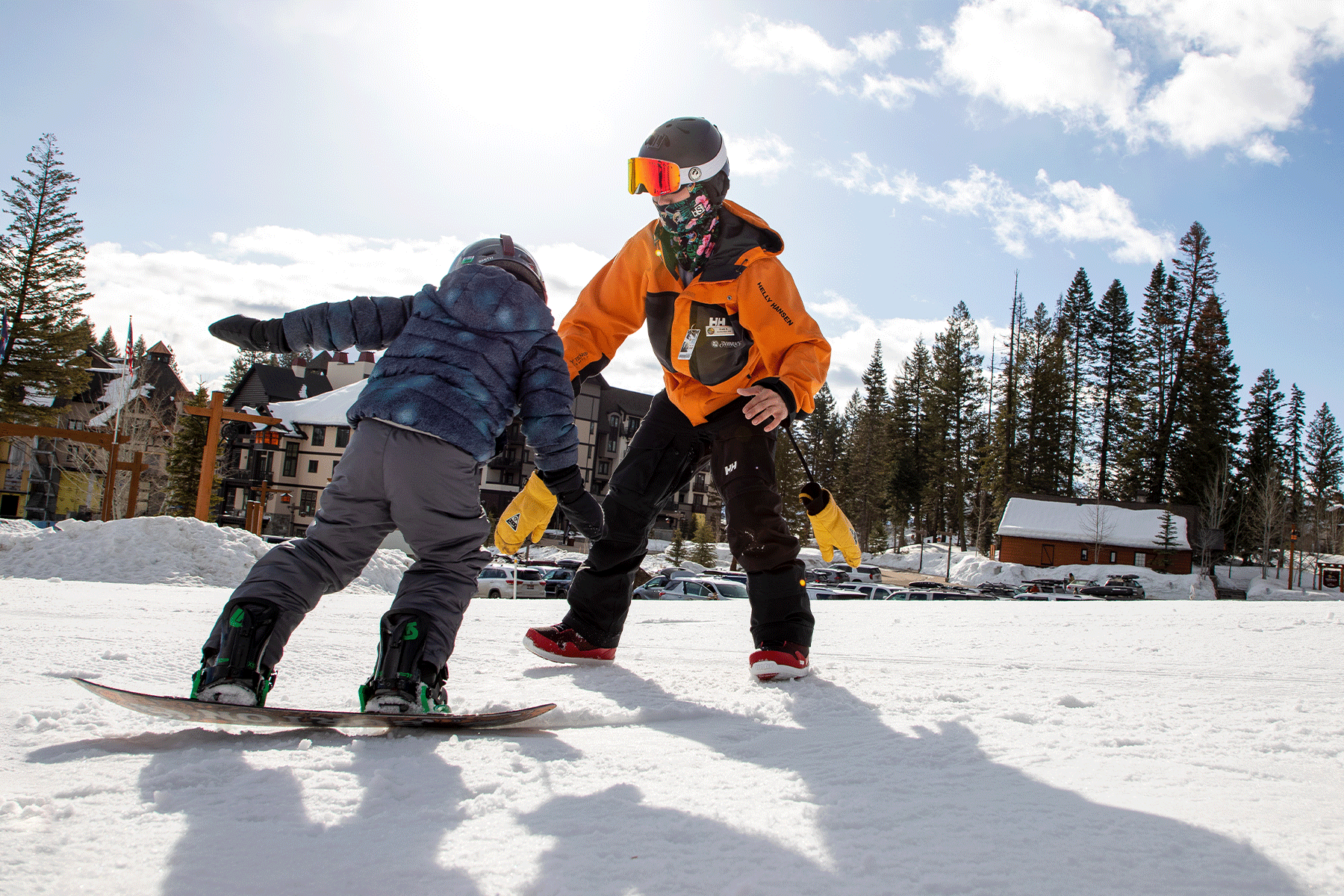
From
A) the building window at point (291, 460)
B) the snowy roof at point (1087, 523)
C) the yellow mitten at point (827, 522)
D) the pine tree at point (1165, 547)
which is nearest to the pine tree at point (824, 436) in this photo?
the snowy roof at point (1087, 523)

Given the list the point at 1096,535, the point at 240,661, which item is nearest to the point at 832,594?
the point at 240,661

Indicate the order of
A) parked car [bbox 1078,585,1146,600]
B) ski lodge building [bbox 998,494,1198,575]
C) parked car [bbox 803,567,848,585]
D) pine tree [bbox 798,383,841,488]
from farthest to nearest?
pine tree [bbox 798,383,841,488]
ski lodge building [bbox 998,494,1198,575]
parked car [bbox 1078,585,1146,600]
parked car [bbox 803,567,848,585]

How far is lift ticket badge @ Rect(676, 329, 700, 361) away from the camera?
3.16m

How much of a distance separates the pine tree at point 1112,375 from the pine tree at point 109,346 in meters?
81.2

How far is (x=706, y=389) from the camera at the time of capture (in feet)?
10.4

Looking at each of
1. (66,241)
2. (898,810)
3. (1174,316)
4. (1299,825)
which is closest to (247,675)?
(898,810)

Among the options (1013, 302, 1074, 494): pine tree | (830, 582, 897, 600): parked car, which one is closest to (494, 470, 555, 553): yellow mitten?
(830, 582, 897, 600): parked car

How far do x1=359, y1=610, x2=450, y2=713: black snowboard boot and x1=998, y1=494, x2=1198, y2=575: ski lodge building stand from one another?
42.2m

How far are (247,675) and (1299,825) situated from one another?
2069mm

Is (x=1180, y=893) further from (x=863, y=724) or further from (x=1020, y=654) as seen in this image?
(x=1020, y=654)

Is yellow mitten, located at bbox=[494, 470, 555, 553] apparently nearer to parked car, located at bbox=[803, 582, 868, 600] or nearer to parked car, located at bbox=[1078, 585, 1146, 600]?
parked car, located at bbox=[803, 582, 868, 600]

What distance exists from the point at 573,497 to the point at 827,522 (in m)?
1.18

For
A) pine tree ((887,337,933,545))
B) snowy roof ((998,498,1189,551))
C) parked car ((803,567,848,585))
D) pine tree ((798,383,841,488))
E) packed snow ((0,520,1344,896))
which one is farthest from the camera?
pine tree ((798,383,841,488))

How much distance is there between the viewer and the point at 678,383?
3238 mm
